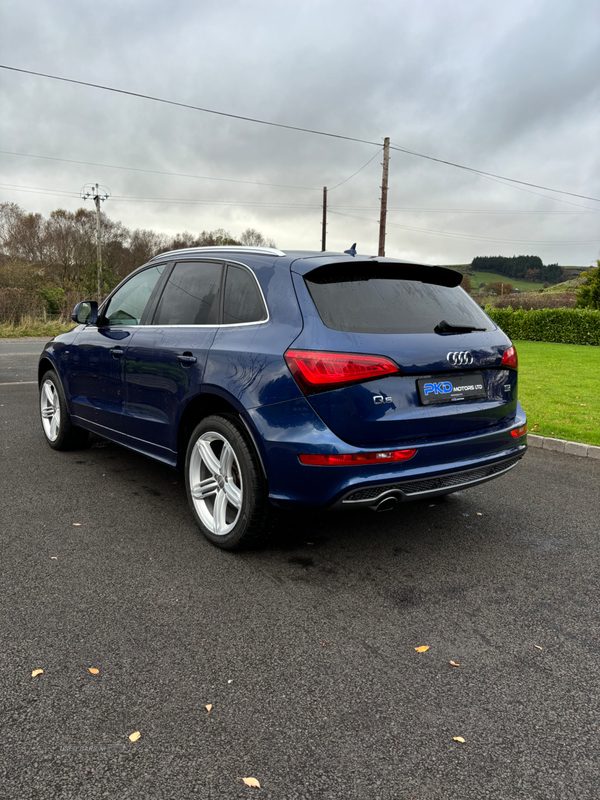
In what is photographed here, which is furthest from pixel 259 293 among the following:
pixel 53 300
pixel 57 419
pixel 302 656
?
pixel 53 300

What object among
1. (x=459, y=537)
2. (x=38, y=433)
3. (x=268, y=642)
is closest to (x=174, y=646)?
(x=268, y=642)

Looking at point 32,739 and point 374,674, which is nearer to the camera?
point 32,739

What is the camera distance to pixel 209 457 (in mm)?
3668

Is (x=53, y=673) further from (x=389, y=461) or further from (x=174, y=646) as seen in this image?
(x=389, y=461)

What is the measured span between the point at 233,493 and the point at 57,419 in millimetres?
3063

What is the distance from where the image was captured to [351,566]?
3398mm

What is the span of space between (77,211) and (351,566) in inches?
2072

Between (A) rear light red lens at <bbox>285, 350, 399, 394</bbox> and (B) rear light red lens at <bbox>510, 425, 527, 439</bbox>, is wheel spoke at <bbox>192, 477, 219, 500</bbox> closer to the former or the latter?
(A) rear light red lens at <bbox>285, 350, 399, 394</bbox>

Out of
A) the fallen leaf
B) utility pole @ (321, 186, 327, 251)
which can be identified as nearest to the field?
utility pole @ (321, 186, 327, 251)

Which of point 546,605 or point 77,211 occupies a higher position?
point 77,211

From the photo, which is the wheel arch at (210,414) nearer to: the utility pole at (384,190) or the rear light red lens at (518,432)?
the rear light red lens at (518,432)

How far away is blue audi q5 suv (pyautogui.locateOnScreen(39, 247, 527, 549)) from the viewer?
296 centimetres

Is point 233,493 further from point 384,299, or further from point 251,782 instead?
point 251,782

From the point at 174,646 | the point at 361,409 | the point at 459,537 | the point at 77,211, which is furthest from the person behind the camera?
the point at 77,211
